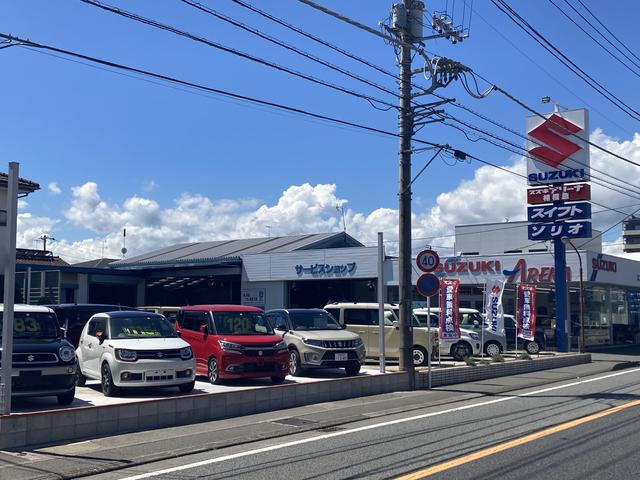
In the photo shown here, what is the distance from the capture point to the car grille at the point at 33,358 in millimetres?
10507

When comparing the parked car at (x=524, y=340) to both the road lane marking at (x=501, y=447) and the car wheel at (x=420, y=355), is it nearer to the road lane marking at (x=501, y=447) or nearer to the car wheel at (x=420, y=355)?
the car wheel at (x=420, y=355)

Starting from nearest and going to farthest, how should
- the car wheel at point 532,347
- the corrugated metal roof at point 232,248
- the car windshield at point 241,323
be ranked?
the car windshield at point 241,323 → the car wheel at point 532,347 → the corrugated metal roof at point 232,248

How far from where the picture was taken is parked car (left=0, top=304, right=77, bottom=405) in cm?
1050

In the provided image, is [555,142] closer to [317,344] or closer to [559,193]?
[559,193]

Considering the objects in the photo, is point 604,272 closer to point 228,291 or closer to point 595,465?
point 228,291

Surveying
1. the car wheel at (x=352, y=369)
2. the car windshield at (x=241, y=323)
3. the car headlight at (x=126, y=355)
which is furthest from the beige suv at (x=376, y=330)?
the car headlight at (x=126, y=355)

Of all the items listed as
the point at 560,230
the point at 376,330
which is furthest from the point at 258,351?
the point at 560,230

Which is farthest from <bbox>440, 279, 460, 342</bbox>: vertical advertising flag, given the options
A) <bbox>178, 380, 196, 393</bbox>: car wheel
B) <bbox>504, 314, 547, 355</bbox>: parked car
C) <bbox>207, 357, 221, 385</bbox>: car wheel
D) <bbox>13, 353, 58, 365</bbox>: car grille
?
<bbox>13, 353, 58, 365</bbox>: car grille

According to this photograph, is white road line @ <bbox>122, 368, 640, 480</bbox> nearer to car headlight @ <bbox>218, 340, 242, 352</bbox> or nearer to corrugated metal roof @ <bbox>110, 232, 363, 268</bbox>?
car headlight @ <bbox>218, 340, 242, 352</bbox>

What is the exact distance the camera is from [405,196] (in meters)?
16.8

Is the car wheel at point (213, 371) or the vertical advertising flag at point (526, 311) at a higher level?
the vertical advertising flag at point (526, 311)

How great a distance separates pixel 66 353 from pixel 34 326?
110cm

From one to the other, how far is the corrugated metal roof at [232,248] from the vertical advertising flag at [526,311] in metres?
17.8

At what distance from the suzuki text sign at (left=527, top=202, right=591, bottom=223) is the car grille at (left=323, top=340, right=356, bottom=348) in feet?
52.3
